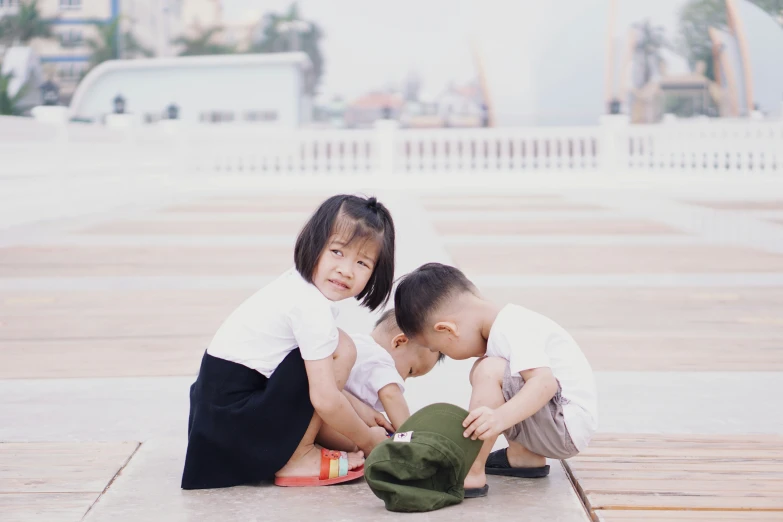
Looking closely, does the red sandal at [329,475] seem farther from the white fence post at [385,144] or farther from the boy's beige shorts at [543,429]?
the white fence post at [385,144]

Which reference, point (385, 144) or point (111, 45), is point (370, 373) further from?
point (111, 45)

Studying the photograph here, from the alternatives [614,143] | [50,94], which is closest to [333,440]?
[50,94]

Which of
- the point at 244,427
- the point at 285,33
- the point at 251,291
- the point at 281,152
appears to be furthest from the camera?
the point at 285,33

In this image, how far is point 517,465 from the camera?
2625mm

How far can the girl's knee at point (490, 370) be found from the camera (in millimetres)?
2516

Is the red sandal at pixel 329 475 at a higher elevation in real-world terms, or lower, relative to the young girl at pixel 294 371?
lower

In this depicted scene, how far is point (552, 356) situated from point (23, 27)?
204ft

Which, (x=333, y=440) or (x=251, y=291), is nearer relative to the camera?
(x=333, y=440)

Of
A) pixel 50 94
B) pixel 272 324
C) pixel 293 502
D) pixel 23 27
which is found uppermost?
pixel 23 27

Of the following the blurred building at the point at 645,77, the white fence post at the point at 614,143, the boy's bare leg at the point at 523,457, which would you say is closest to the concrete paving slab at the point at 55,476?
the boy's bare leg at the point at 523,457

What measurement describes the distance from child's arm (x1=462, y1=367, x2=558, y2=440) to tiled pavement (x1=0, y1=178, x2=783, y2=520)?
7.1 inches

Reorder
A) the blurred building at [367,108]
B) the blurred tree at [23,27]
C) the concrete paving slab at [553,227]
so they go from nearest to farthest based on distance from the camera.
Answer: the concrete paving slab at [553,227] < the blurred tree at [23,27] < the blurred building at [367,108]

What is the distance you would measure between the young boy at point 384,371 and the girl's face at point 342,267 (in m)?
0.27

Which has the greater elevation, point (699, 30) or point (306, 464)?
point (699, 30)
